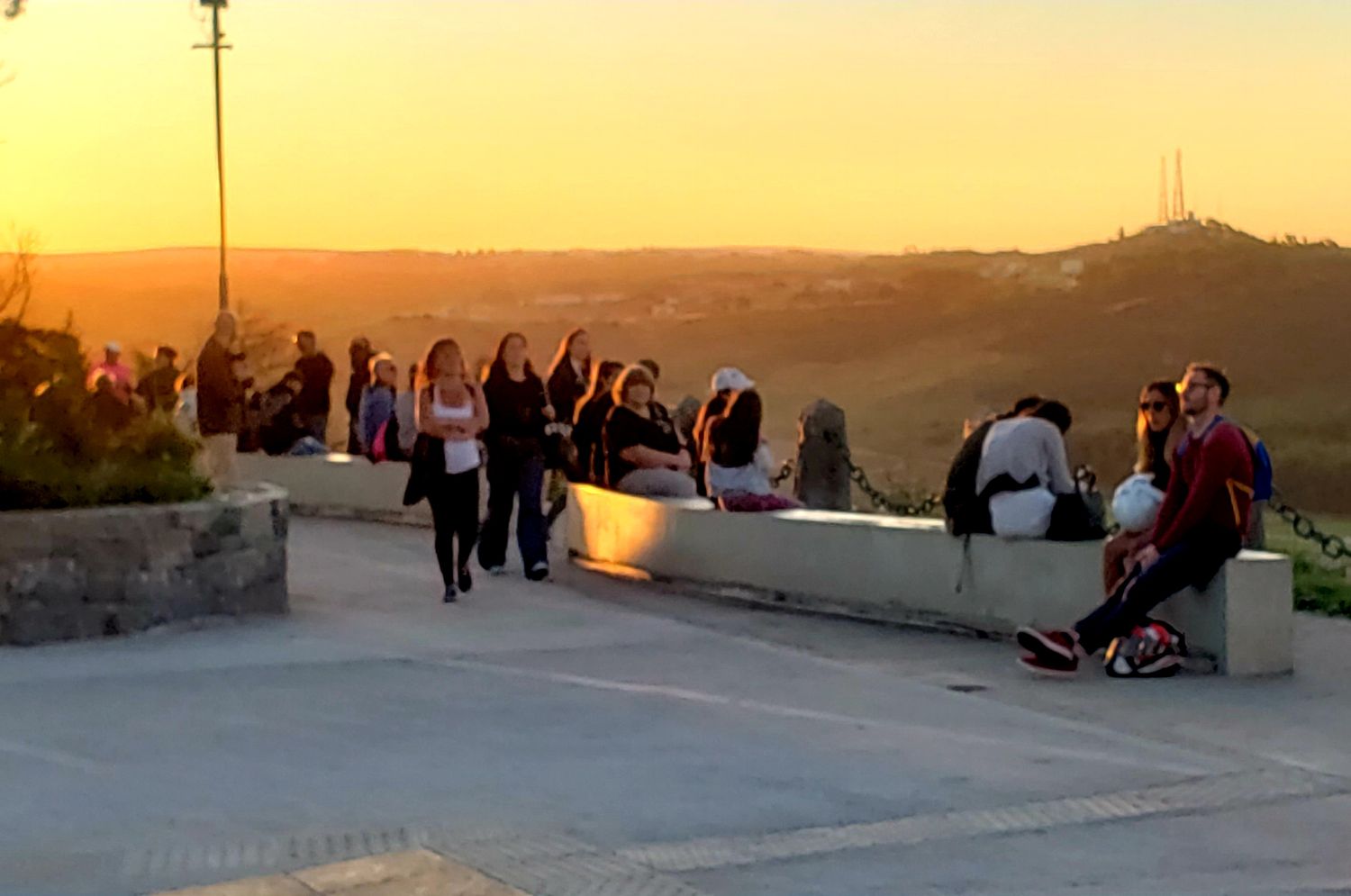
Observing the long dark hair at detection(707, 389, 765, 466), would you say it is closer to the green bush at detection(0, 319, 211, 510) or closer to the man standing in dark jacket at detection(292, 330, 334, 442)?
the green bush at detection(0, 319, 211, 510)

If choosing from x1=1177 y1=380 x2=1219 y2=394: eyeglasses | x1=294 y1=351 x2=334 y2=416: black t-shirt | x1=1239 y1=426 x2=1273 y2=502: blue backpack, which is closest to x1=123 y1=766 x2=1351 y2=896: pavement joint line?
x1=1177 y1=380 x2=1219 y2=394: eyeglasses

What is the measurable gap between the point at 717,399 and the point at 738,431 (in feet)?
2.34

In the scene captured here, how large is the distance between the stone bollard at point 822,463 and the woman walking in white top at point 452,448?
345 centimetres

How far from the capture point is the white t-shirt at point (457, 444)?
553 inches

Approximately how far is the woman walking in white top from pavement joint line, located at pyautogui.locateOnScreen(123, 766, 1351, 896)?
675cm

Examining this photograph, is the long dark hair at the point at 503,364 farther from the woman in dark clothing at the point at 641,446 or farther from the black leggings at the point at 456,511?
the black leggings at the point at 456,511

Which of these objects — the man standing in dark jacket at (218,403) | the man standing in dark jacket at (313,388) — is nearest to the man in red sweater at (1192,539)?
the man standing in dark jacket at (218,403)

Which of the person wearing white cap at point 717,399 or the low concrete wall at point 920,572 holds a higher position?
the person wearing white cap at point 717,399

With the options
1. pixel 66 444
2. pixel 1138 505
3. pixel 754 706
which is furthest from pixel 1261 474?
pixel 66 444

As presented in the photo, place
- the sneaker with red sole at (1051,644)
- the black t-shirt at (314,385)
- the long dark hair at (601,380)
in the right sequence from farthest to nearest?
the black t-shirt at (314,385) → the long dark hair at (601,380) → the sneaker with red sole at (1051,644)

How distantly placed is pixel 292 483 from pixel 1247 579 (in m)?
13.4

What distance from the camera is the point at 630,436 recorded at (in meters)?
15.5

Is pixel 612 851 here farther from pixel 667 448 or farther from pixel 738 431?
pixel 667 448

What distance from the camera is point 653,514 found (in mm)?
14891
